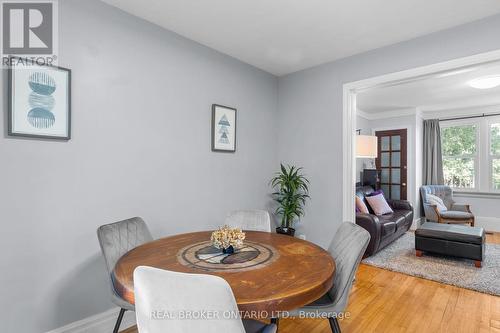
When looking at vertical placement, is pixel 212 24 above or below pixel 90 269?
above

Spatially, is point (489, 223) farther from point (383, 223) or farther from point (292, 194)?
point (292, 194)

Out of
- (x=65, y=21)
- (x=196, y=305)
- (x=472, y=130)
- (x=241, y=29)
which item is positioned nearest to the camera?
(x=196, y=305)

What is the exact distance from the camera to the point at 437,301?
2539 mm

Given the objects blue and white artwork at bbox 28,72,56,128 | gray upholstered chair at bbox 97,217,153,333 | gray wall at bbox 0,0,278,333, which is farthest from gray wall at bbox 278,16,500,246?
blue and white artwork at bbox 28,72,56,128

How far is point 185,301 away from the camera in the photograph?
0.89 m

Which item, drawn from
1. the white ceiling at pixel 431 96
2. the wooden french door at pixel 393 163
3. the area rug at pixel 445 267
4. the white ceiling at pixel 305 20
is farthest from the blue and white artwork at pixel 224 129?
the wooden french door at pixel 393 163

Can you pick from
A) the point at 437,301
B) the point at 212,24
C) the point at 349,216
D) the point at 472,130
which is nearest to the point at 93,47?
the point at 212,24

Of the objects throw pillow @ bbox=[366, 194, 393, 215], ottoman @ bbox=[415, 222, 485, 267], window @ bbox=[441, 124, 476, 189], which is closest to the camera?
ottoman @ bbox=[415, 222, 485, 267]

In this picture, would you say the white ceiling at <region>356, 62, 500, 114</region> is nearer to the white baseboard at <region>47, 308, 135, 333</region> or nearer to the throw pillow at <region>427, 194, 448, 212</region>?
the throw pillow at <region>427, 194, 448, 212</region>

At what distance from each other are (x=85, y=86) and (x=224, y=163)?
1469 millimetres

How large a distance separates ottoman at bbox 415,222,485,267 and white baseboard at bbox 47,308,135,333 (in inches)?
144

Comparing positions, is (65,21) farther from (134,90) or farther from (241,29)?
(241,29)

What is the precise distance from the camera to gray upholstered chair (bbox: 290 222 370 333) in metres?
1.45

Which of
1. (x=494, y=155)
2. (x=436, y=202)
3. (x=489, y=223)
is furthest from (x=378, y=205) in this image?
(x=494, y=155)
